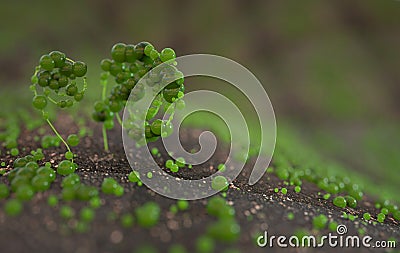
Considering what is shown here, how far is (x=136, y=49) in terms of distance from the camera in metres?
1.47

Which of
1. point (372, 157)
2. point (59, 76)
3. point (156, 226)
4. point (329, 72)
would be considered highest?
point (329, 72)

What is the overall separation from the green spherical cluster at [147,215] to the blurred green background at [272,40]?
131 inches

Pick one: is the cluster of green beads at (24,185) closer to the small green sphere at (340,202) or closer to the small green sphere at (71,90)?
the small green sphere at (71,90)

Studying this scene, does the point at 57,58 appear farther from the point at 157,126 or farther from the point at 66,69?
the point at 157,126

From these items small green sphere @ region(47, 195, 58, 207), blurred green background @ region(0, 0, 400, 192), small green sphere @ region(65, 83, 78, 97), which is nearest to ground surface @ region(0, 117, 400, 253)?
small green sphere @ region(47, 195, 58, 207)

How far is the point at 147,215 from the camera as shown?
3.71 ft

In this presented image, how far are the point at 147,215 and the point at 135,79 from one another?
623 millimetres

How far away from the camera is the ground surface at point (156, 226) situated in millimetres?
1088

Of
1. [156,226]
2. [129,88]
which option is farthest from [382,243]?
[129,88]

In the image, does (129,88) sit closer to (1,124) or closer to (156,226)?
(156,226)

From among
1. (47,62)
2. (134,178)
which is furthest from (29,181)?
(47,62)

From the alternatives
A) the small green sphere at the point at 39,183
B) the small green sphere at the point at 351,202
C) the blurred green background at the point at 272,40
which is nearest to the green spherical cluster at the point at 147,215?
the small green sphere at the point at 39,183

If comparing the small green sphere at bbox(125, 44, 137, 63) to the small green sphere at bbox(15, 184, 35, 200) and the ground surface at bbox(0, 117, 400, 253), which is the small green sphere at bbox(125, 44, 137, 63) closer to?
the ground surface at bbox(0, 117, 400, 253)

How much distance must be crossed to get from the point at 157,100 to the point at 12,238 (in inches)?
28.7
